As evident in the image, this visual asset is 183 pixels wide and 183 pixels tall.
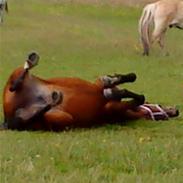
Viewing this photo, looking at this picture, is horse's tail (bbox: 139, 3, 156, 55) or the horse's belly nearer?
the horse's belly

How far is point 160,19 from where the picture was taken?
20.2 m

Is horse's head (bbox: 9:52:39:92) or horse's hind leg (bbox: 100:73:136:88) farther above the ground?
horse's head (bbox: 9:52:39:92)

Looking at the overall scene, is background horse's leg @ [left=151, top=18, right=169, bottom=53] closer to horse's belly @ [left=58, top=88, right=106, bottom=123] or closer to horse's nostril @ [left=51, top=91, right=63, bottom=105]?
horse's belly @ [left=58, top=88, right=106, bottom=123]

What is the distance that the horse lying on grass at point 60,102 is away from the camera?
716 centimetres

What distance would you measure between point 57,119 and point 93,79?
19.9 feet

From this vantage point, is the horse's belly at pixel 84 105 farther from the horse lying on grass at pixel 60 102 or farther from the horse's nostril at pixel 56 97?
the horse's nostril at pixel 56 97

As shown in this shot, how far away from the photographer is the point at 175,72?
47.1 ft

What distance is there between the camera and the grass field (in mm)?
5316

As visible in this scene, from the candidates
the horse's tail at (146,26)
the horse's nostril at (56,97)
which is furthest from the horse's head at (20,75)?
the horse's tail at (146,26)

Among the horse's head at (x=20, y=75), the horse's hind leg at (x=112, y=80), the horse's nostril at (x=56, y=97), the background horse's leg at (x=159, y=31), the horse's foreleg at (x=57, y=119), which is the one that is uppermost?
the horse's head at (x=20, y=75)

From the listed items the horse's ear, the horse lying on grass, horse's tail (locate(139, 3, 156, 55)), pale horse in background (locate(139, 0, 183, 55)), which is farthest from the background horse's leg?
the horse's ear

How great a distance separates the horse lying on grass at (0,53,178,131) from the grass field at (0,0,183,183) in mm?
145

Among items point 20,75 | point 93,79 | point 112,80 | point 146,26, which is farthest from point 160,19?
point 20,75

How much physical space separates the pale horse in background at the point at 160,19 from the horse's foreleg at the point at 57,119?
12.1 meters
